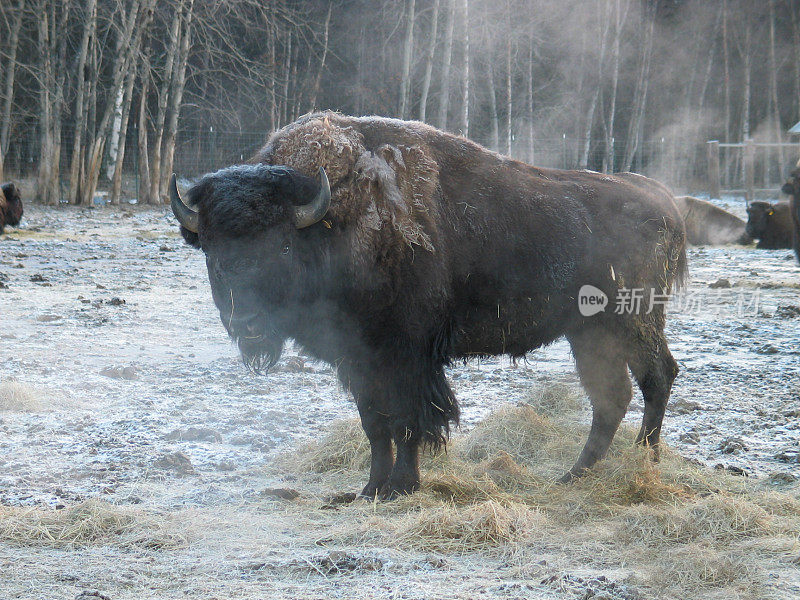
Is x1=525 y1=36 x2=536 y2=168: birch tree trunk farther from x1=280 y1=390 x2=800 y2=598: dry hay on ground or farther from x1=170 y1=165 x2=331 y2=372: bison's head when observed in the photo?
x1=170 y1=165 x2=331 y2=372: bison's head

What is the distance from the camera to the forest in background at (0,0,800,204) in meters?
19.7

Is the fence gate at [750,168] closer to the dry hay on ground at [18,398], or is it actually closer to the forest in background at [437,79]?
the forest in background at [437,79]

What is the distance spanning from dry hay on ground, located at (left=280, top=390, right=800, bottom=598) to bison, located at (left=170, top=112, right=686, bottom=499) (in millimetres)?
237

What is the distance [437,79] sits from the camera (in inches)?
982

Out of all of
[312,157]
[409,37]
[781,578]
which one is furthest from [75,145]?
[781,578]

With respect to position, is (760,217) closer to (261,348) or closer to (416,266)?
(416,266)

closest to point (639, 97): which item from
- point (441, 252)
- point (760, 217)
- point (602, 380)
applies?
point (760, 217)

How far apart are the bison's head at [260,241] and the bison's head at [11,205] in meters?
10.6

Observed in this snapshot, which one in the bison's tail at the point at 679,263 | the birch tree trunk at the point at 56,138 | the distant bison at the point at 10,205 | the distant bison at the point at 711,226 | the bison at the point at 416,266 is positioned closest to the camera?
the bison at the point at 416,266

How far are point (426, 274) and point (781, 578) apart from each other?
1775 millimetres

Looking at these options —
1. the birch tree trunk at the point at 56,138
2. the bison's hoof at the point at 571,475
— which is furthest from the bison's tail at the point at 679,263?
the birch tree trunk at the point at 56,138

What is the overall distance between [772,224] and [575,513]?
11740 mm

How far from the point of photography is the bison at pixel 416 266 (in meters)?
3.37

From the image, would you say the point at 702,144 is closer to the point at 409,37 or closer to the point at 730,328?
the point at 409,37
